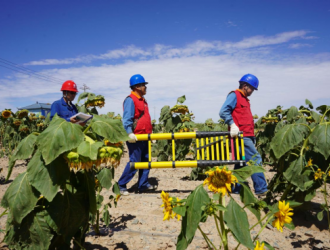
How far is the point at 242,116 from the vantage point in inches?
145

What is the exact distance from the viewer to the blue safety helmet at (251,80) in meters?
3.69

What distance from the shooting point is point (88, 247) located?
214 cm

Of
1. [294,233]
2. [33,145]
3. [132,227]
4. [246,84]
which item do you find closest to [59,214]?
[33,145]

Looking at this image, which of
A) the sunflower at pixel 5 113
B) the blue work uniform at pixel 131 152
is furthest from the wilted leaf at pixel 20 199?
the sunflower at pixel 5 113

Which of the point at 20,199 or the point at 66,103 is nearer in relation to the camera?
the point at 20,199

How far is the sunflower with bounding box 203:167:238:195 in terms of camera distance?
1.29 meters

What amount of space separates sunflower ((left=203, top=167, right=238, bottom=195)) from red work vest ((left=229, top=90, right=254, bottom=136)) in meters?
2.48

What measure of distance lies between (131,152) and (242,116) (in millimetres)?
1682

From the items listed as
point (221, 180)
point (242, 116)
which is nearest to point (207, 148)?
point (242, 116)

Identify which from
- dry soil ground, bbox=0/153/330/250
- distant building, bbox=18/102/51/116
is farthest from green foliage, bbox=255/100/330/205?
distant building, bbox=18/102/51/116

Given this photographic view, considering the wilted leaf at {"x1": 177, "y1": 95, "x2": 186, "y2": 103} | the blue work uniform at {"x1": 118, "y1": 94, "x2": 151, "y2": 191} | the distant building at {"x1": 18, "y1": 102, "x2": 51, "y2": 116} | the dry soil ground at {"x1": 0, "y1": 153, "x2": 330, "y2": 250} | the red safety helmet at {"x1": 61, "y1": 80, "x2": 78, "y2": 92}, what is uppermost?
the distant building at {"x1": 18, "y1": 102, "x2": 51, "y2": 116}

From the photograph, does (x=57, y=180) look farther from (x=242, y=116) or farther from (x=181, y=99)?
(x=181, y=99)

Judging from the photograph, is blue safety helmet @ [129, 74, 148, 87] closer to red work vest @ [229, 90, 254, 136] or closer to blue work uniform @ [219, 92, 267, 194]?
blue work uniform @ [219, 92, 267, 194]

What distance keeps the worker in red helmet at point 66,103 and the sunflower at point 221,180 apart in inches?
91.4
